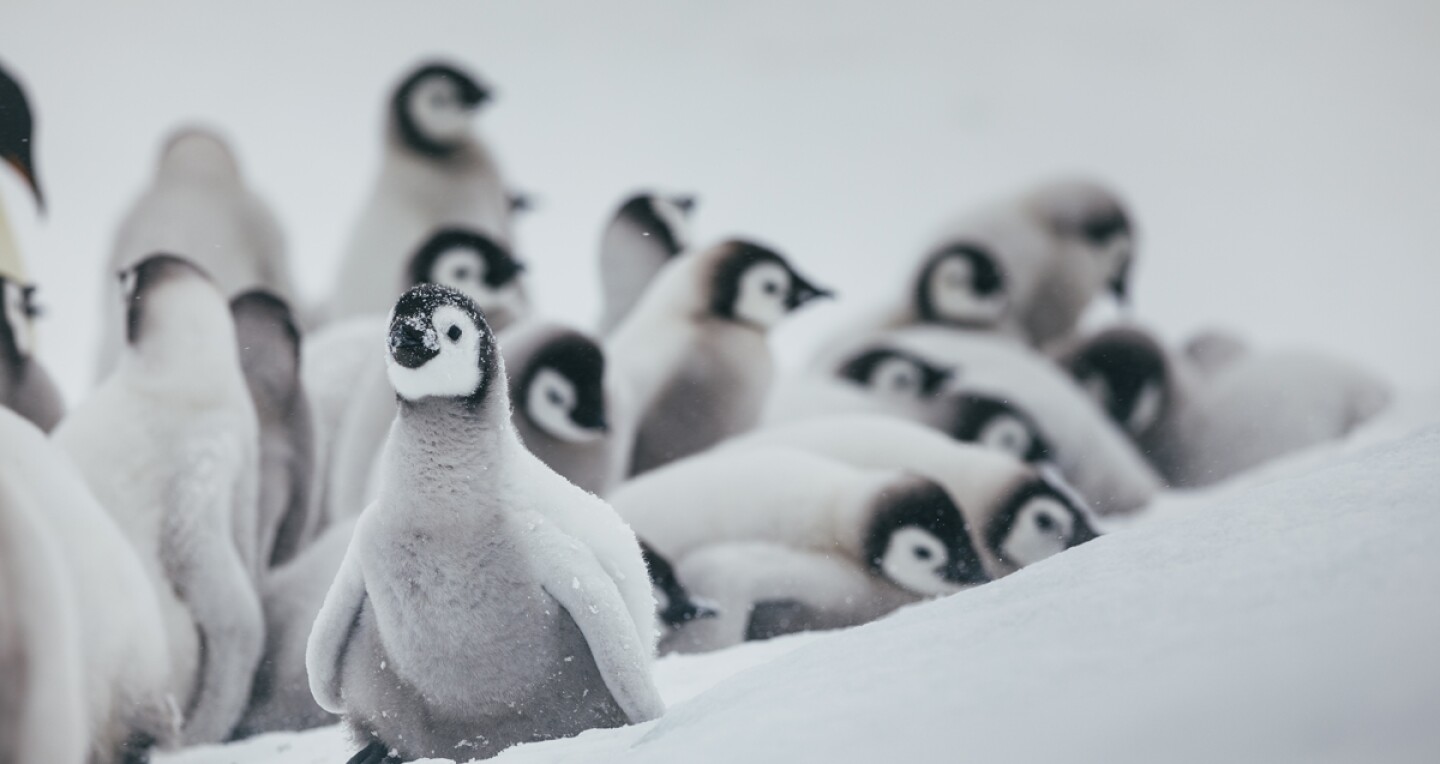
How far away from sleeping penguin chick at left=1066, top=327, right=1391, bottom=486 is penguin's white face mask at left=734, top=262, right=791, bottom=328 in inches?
44.1

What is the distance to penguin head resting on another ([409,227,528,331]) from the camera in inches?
84.6

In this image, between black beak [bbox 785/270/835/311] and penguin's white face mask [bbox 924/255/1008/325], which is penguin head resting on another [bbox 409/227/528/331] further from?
penguin's white face mask [bbox 924/255/1008/325]

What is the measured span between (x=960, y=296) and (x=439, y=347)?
7.23 ft

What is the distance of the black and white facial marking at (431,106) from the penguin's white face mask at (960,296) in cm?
106

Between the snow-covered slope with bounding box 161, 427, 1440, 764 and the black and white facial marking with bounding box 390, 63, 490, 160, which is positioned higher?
the black and white facial marking with bounding box 390, 63, 490, 160

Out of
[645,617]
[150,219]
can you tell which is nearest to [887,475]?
[645,617]

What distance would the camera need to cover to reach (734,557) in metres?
1.87

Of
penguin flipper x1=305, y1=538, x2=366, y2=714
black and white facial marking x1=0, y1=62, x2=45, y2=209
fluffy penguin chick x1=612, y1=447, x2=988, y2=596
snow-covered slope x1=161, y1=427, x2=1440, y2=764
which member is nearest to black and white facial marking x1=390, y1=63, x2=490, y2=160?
fluffy penguin chick x1=612, y1=447, x2=988, y2=596

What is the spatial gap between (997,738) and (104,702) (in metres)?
0.83

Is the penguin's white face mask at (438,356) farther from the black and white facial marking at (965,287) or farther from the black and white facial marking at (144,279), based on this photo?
the black and white facial marking at (965,287)

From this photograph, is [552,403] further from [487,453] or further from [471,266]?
[487,453]

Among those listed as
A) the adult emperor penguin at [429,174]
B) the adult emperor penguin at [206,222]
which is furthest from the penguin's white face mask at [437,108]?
the adult emperor penguin at [206,222]

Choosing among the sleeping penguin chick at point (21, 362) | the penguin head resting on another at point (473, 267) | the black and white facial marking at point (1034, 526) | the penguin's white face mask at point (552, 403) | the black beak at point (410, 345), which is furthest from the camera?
the penguin head resting on another at point (473, 267)

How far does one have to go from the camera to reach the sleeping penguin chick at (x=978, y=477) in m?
1.92
